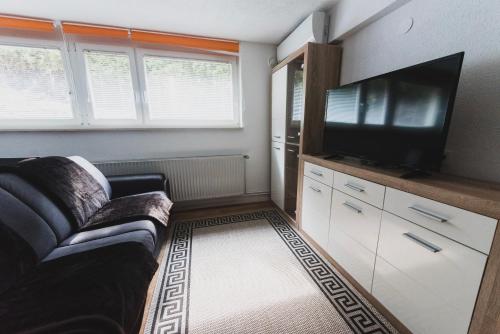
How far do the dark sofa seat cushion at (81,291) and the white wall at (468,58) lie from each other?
6.22 feet

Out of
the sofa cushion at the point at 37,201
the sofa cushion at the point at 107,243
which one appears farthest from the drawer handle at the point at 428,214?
the sofa cushion at the point at 37,201

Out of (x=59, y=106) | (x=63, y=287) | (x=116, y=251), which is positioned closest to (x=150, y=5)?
(x=59, y=106)

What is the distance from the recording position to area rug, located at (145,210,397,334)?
1.16m

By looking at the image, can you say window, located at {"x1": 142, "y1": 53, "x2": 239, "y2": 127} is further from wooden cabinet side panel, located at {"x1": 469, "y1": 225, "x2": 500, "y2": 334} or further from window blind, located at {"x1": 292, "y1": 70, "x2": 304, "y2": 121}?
wooden cabinet side panel, located at {"x1": 469, "y1": 225, "x2": 500, "y2": 334}

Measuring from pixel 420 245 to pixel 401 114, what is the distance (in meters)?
0.73

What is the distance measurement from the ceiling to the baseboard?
7.04 feet

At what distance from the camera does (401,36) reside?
1.38 metres

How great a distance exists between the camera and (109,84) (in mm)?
2307

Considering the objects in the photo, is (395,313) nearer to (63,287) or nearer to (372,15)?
(63,287)

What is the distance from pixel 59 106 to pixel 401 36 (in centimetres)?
339

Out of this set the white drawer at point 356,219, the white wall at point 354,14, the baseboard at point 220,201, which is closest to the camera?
the white drawer at point 356,219

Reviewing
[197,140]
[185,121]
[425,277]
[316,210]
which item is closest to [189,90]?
[185,121]

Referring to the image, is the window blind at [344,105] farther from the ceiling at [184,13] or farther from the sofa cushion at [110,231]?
the sofa cushion at [110,231]

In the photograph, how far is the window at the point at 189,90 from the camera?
2443 mm
